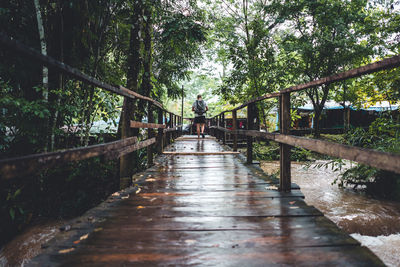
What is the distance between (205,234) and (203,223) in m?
0.20

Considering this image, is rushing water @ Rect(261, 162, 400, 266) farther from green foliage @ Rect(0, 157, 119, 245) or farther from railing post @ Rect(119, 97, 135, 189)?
green foliage @ Rect(0, 157, 119, 245)

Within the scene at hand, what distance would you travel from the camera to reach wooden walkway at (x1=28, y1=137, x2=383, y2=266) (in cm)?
157

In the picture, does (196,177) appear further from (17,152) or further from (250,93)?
(250,93)

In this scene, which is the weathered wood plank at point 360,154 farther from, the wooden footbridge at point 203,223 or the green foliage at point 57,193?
the green foliage at point 57,193

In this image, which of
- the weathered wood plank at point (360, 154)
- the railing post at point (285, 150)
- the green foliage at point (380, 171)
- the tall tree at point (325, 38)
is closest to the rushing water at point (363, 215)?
the green foliage at point (380, 171)

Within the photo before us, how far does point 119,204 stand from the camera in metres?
2.58

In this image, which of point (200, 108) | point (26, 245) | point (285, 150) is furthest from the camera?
point (200, 108)

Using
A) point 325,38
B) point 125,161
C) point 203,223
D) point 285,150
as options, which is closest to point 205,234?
point 203,223

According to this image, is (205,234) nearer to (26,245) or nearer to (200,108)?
(26,245)

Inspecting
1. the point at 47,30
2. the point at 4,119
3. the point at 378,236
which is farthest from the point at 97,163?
the point at 378,236

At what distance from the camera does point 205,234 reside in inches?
75.7

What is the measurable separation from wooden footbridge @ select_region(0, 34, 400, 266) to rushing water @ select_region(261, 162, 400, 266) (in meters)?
1.89

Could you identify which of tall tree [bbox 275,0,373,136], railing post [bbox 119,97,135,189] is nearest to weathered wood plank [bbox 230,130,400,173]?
railing post [bbox 119,97,135,189]

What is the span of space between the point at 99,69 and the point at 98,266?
16.3 feet
